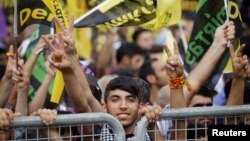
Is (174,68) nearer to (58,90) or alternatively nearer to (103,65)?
(58,90)

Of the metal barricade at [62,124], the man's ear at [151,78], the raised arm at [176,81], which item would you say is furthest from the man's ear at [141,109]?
the man's ear at [151,78]

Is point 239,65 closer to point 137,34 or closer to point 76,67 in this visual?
point 76,67

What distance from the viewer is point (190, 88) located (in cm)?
857

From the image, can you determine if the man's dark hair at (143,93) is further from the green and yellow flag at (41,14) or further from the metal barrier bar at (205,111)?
the green and yellow flag at (41,14)

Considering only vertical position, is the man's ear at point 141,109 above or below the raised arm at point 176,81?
below

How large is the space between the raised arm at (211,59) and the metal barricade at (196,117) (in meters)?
0.79

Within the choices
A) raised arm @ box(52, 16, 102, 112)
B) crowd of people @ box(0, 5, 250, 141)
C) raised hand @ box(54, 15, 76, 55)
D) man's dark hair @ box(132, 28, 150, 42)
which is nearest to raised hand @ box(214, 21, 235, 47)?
crowd of people @ box(0, 5, 250, 141)

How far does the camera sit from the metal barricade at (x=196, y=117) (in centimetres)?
744

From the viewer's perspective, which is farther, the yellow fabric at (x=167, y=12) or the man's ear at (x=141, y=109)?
the yellow fabric at (x=167, y=12)

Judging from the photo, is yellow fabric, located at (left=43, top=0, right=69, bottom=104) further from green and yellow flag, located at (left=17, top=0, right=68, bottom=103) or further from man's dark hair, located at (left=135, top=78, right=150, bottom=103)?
man's dark hair, located at (left=135, top=78, right=150, bottom=103)

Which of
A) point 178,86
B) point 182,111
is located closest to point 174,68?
point 178,86

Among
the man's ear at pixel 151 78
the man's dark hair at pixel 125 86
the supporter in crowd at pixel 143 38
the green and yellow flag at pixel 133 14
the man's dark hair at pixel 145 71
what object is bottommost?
the man's ear at pixel 151 78

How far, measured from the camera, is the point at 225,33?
873 cm

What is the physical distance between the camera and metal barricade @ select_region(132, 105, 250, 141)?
24.4 feet
